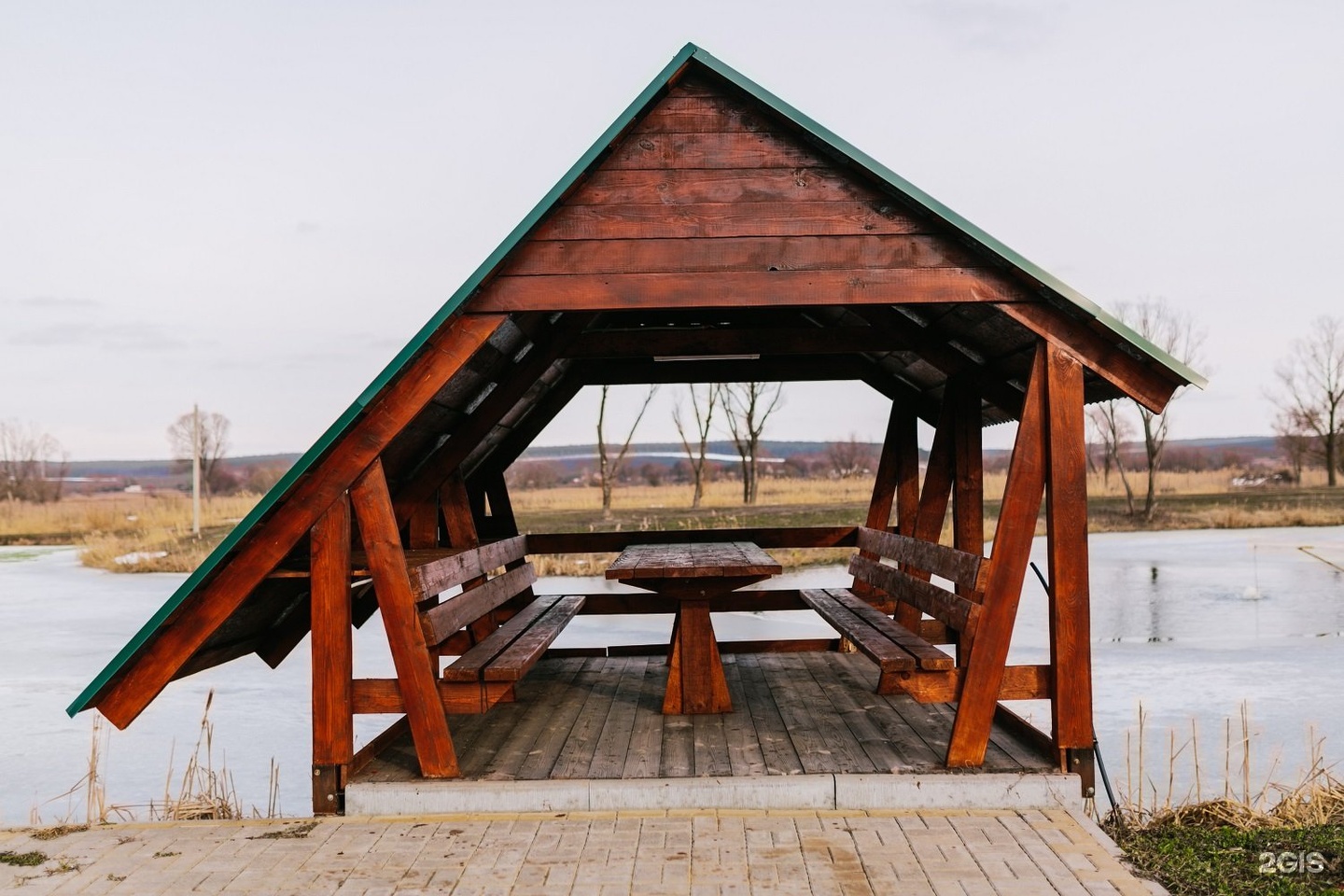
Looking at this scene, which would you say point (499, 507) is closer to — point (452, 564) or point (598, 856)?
point (452, 564)

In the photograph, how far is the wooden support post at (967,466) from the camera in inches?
309

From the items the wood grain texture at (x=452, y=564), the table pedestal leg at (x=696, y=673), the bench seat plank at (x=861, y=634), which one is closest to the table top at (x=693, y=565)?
the table pedestal leg at (x=696, y=673)

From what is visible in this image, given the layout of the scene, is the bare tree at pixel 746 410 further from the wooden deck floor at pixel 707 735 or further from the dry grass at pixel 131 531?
the wooden deck floor at pixel 707 735

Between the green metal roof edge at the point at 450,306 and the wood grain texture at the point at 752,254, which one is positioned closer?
the green metal roof edge at the point at 450,306

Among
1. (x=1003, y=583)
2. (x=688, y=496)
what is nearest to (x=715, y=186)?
(x=1003, y=583)

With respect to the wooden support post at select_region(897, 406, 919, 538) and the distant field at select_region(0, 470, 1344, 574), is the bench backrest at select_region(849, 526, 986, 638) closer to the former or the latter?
the wooden support post at select_region(897, 406, 919, 538)

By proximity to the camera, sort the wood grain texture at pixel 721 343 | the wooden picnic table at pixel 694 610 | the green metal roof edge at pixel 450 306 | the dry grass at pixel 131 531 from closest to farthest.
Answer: the green metal roof edge at pixel 450 306, the wooden picnic table at pixel 694 610, the wood grain texture at pixel 721 343, the dry grass at pixel 131 531

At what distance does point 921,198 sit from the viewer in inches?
215

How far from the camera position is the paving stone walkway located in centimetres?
462

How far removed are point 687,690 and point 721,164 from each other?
317 cm

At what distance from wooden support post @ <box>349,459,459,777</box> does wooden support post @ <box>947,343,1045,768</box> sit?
2471 millimetres

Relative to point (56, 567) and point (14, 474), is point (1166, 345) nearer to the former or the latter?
point (56, 567)

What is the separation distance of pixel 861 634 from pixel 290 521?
3.08m

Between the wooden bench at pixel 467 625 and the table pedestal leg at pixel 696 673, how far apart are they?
0.80m
